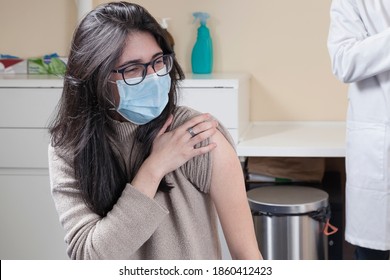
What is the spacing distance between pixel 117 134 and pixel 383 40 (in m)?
0.83

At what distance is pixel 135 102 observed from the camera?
123 centimetres

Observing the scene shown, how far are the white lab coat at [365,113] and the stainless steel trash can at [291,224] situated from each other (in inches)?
15.3

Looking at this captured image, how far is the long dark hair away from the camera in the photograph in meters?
1.14

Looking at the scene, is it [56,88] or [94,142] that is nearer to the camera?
[94,142]

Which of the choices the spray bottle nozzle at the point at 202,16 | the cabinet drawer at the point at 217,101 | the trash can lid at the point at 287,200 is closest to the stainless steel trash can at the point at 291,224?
the trash can lid at the point at 287,200

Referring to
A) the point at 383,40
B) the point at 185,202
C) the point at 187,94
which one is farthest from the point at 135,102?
the point at 187,94

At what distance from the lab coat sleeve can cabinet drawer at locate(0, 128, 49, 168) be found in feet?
4.02

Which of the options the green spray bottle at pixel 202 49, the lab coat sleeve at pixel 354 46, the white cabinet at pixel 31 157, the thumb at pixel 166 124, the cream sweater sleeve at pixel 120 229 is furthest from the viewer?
the green spray bottle at pixel 202 49

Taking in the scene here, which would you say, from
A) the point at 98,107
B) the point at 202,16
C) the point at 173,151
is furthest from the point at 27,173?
the point at 173,151

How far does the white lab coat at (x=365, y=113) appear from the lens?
173 centimetres

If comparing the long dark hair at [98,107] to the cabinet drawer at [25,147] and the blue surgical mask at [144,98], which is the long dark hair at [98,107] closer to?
the blue surgical mask at [144,98]

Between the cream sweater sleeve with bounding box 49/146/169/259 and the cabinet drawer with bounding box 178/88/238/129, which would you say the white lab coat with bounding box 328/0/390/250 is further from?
the cream sweater sleeve with bounding box 49/146/169/259

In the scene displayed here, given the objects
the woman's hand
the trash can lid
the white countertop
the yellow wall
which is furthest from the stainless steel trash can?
the woman's hand
